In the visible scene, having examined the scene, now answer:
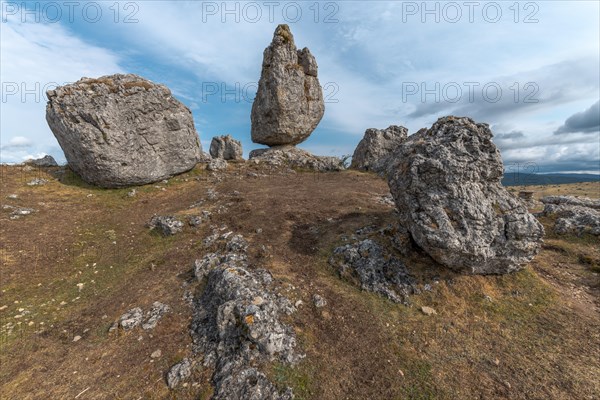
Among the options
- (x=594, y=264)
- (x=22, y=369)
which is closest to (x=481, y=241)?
(x=594, y=264)

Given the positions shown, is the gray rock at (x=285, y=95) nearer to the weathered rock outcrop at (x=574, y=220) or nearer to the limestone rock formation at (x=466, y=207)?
the limestone rock formation at (x=466, y=207)

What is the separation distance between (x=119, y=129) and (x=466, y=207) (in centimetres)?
3003

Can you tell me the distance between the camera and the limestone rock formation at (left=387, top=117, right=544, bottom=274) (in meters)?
13.1

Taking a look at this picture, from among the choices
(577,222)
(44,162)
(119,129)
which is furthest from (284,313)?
(44,162)

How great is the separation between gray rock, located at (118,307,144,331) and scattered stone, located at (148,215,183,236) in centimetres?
765

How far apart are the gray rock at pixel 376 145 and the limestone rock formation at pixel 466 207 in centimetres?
2722

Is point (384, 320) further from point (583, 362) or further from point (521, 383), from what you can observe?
point (583, 362)

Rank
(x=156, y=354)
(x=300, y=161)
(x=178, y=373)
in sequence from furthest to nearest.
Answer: (x=300, y=161), (x=156, y=354), (x=178, y=373)

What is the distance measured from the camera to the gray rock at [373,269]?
44.3ft

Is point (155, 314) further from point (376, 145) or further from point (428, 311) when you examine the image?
point (376, 145)

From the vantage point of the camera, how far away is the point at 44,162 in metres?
33.9

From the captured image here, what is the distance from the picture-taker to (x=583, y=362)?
1002 cm

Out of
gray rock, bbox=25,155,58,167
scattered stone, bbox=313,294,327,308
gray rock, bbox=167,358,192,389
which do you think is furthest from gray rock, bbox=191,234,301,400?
gray rock, bbox=25,155,58,167

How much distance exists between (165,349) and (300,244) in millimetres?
8929
